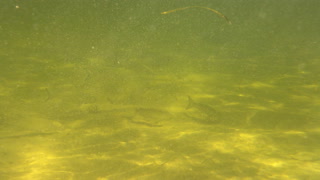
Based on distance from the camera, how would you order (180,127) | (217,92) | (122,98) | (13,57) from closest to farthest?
(180,127) → (122,98) → (217,92) → (13,57)

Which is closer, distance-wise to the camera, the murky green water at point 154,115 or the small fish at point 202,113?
the murky green water at point 154,115

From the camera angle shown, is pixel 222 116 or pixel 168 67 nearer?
pixel 222 116

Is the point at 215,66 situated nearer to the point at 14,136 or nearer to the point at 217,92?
the point at 217,92

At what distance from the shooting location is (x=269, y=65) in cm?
842

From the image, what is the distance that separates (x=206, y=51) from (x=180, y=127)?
671 centimetres

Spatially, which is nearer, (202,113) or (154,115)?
(154,115)

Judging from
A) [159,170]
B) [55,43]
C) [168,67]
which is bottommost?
[159,170]

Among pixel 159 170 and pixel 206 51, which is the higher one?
pixel 206 51

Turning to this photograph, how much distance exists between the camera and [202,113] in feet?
15.9

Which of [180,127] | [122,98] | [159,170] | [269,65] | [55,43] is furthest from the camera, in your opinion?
[55,43]

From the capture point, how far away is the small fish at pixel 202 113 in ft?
15.2

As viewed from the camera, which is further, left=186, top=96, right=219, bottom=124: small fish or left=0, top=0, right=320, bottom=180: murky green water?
left=186, top=96, right=219, bottom=124: small fish

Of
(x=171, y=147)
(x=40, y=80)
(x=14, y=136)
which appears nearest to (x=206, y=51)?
(x=40, y=80)

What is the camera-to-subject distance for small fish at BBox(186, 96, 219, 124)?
4633 mm
